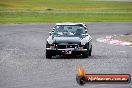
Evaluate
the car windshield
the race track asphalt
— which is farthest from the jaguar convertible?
the car windshield

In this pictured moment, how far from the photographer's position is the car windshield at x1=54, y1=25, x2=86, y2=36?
25.4 metres

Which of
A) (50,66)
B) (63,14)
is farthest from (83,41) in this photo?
(63,14)

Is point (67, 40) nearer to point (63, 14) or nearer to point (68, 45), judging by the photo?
point (68, 45)

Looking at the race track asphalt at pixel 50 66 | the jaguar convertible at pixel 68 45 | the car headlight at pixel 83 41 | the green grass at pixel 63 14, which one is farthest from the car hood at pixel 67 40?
the green grass at pixel 63 14

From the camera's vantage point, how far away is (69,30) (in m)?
25.8

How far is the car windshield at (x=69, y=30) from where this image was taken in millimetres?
25391

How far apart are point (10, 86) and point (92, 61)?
8628mm

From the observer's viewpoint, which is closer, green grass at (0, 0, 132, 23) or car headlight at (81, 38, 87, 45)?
car headlight at (81, 38, 87, 45)

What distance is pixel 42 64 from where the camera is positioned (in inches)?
850

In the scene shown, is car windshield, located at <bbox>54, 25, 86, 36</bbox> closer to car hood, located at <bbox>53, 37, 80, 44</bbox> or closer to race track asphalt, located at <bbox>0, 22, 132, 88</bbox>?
car hood, located at <bbox>53, 37, 80, 44</bbox>

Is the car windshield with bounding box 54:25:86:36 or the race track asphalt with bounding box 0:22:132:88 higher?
the car windshield with bounding box 54:25:86:36

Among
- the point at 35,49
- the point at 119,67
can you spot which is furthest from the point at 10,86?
the point at 35,49

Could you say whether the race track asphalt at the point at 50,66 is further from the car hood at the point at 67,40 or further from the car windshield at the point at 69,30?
the car windshield at the point at 69,30

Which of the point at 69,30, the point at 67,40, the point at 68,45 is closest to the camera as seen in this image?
the point at 68,45
